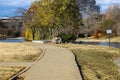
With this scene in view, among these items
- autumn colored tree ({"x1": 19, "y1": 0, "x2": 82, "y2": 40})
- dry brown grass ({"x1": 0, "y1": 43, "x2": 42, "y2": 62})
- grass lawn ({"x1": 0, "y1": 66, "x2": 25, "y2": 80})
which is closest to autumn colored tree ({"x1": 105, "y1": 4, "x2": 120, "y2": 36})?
autumn colored tree ({"x1": 19, "y1": 0, "x2": 82, "y2": 40})

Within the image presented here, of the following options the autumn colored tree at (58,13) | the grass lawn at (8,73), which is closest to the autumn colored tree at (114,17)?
the autumn colored tree at (58,13)

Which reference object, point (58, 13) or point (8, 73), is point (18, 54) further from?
point (58, 13)

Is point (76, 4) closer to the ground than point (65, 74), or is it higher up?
higher up

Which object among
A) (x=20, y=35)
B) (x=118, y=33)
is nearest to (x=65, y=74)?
(x=118, y=33)

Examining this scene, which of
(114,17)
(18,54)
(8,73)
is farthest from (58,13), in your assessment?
(114,17)

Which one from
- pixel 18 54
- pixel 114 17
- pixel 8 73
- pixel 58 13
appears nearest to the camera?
pixel 8 73

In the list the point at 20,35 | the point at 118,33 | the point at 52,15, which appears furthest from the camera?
the point at 20,35

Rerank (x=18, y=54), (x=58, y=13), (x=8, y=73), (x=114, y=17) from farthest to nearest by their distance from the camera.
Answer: (x=114, y=17) < (x=58, y=13) < (x=18, y=54) < (x=8, y=73)

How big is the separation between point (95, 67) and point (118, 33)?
80724 millimetres

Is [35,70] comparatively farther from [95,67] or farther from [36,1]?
[36,1]

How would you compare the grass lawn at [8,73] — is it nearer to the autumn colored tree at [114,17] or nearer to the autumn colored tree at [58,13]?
the autumn colored tree at [58,13]

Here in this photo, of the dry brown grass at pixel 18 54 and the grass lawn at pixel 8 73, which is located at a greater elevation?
the dry brown grass at pixel 18 54

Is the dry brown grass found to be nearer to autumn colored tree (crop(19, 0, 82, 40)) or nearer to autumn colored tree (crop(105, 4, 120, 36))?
autumn colored tree (crop(19, 0, 82, 40))

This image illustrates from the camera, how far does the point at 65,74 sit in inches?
606
